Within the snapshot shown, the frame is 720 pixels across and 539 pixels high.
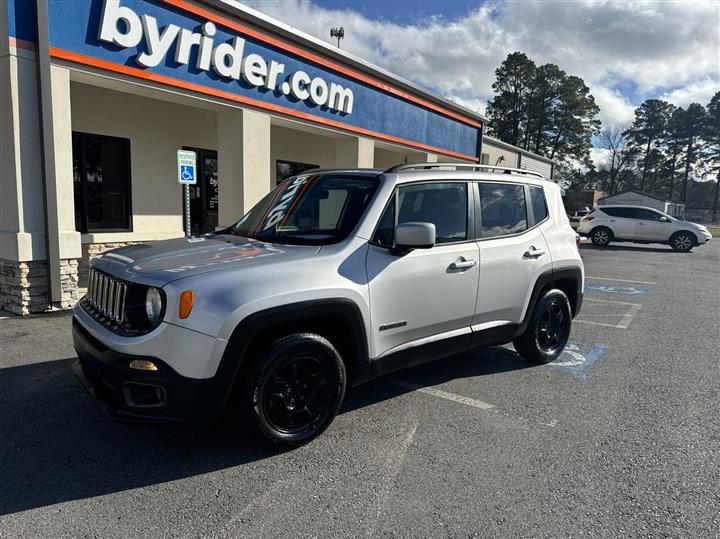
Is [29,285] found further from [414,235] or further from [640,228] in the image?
[640,228]

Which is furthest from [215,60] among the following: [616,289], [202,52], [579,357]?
[616,289]

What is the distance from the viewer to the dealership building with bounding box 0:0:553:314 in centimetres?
673

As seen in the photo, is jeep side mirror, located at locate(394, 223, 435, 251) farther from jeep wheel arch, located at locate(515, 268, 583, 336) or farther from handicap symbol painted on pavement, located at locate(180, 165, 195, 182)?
handicap symbol painted on pavement, located at locate(180, 165, 195, 182)

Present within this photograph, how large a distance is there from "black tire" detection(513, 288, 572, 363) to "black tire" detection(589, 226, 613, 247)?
17392 millimetres

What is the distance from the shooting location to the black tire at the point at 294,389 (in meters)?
3.01

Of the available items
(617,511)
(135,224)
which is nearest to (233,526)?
(617,511)

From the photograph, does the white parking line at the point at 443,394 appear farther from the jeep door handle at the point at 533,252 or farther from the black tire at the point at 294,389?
the jeep door handle at the point at 533,252

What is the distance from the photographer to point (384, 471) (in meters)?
3.07

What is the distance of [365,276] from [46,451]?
2.34 meters

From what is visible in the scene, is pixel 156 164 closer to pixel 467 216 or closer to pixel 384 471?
pixel 467 216

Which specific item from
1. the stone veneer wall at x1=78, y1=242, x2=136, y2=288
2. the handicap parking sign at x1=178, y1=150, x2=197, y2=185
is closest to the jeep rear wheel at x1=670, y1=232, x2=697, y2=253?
the handicap parking sign at x1=178, y1=150, x2=197, y2=185

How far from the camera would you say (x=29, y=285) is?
22.3ft

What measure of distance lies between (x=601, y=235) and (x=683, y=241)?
9.56 feet

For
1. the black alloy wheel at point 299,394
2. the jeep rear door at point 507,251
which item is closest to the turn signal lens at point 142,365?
the black alloy wheel at point 299,394
